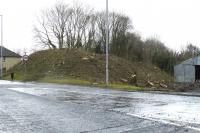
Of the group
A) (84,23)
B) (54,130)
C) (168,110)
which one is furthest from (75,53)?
(54,130)

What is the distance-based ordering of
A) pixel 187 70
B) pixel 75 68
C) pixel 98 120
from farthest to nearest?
1. pixel 187 70
2. pixel 75 68
3. pixel 98 120

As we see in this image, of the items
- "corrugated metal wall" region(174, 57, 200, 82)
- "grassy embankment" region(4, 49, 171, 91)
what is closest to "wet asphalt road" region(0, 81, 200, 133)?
"grassy embankment" region(4, 49, 171, 91)

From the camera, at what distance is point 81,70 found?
207 feet

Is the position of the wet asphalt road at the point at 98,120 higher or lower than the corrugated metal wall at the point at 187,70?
lower

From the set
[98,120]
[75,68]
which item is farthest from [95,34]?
[98,120]

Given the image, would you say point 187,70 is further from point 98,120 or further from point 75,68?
point 98,120

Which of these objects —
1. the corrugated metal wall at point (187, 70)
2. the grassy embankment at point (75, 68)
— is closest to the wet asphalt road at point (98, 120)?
the grassy embankment at point (75, 68)

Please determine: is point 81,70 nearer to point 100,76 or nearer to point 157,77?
point 100,76

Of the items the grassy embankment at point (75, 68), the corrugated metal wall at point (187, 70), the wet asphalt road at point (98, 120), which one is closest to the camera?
the wet asphalt road at point (98, 120)

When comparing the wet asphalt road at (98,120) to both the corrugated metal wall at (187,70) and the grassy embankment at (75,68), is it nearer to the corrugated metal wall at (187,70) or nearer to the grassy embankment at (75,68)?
the grassy embankment at (75,68)

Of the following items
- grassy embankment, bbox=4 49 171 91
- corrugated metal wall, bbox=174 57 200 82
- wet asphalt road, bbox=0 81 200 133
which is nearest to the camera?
wet asphalt road, bbox=0 81 200 133

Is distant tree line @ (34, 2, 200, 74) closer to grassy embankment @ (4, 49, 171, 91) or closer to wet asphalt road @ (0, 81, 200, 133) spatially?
grassy embankment @ (4, 49, 171, 91)

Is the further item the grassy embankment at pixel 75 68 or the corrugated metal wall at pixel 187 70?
the corrugated metal wall at pixel 187 70

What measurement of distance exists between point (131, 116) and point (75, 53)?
5966cm
